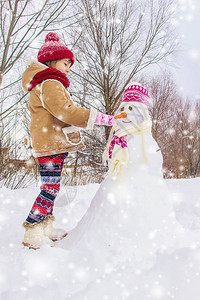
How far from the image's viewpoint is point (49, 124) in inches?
66.9

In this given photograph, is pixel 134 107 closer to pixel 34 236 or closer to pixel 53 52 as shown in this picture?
pixel 53 52

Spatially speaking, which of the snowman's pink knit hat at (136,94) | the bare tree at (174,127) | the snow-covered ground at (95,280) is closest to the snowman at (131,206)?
the snowman's pink knit hat at (136,94)

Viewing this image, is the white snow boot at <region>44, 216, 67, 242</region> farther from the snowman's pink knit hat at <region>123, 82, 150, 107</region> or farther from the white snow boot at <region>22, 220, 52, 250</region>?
the snowman's pink knit hat at <region>123, 82, 150, 107</region>

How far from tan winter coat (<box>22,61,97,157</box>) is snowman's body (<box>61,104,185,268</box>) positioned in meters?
0.38

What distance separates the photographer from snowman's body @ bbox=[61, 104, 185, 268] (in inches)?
55.6

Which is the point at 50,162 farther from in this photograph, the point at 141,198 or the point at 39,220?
the point at 141,198

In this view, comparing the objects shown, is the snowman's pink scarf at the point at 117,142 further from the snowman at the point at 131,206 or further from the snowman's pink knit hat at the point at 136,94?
the snowman's pink knit hat at the point at 136,94

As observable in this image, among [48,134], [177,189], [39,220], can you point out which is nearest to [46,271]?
[39,220]

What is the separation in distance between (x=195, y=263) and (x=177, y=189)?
1.63m

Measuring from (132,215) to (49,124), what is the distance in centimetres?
90

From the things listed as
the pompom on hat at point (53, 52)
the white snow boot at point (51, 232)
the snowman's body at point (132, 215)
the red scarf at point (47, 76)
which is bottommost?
the white snow boot at point (51, 232)

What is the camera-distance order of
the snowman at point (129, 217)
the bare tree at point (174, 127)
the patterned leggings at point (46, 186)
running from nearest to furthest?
the snowman at point (129, 217)
the patterned leggings at point (46, 186)
the bare tree at point (174, 127)

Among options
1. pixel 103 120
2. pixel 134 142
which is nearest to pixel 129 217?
pixel 134 142

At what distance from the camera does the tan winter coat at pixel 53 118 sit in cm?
158
